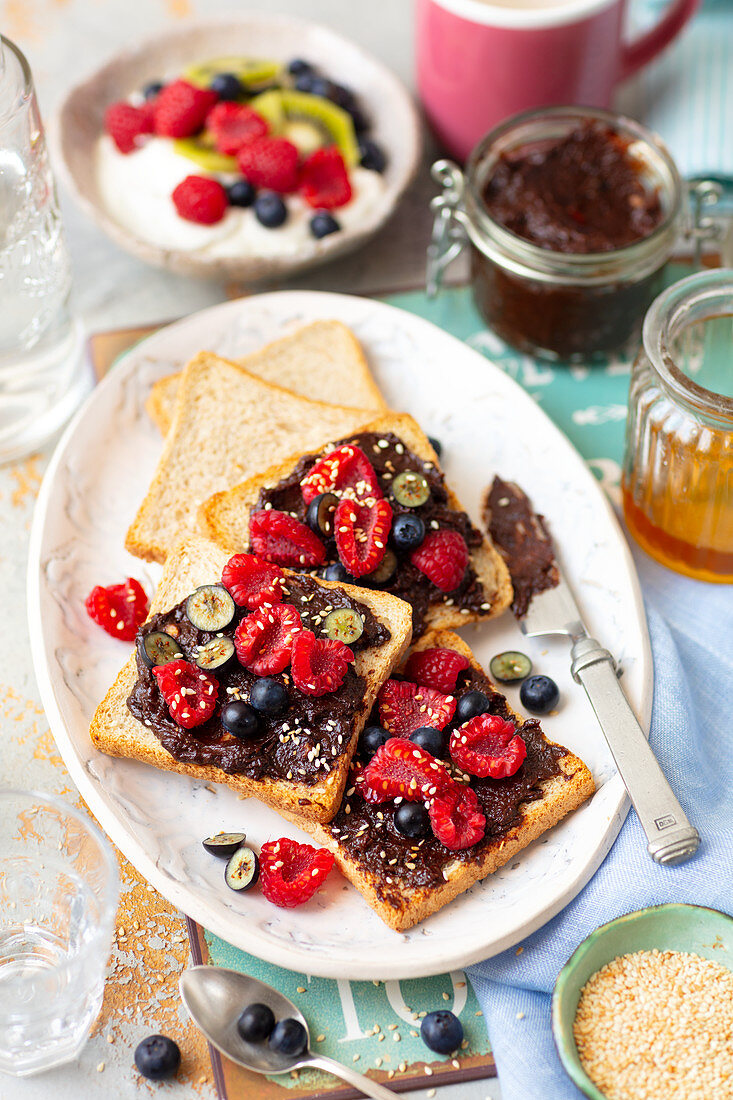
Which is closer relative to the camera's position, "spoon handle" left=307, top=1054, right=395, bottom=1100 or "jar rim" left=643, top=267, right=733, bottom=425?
"spoon handle" left=307, top=1054, right=395, bottom=1100

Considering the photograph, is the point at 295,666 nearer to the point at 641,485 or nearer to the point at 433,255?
the point at 641,485

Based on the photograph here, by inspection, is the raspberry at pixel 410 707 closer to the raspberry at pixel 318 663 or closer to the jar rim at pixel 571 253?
the raspberry at pixel 318 663

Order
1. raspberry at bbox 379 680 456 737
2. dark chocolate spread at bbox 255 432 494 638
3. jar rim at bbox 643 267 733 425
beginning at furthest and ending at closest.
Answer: dark chocolate spread at bbox 255 432 494 638, jar rim at bbox 643 267 733 425, raspberry at bbox 379 680 456 737

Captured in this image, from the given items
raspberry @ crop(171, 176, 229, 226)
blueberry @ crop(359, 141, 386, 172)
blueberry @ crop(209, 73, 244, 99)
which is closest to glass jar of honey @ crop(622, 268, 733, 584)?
blueberry @ crop(359, 141, 386, 172)

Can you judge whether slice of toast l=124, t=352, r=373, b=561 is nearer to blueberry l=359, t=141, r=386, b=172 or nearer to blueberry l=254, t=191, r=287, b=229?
blueberry l=254, t=191, r=287, b=229

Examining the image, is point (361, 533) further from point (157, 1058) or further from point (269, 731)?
point (157, 1058)

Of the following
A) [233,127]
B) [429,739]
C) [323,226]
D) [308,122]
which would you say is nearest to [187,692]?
[429,739]
